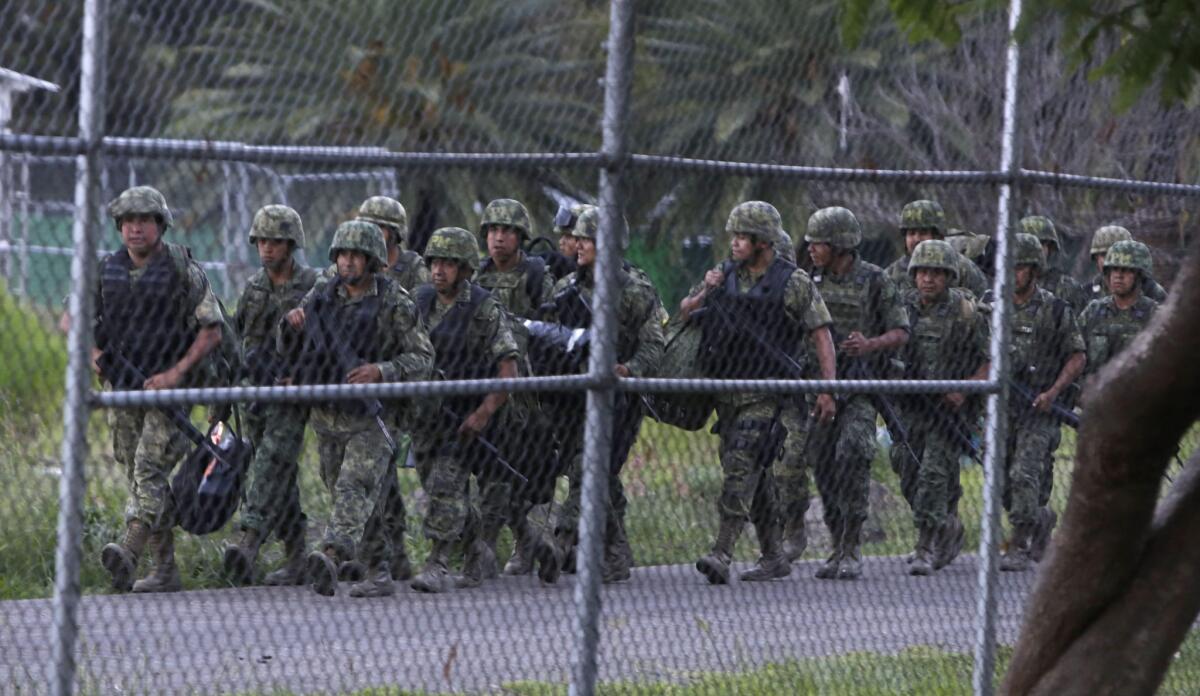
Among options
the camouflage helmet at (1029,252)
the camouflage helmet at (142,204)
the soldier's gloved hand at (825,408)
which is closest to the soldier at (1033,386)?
the camouflage helmet at (1029,252)

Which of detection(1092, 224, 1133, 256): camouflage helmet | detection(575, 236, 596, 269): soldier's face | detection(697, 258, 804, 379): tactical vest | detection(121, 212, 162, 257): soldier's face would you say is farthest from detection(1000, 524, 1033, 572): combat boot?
detection(121, 212, 162, 257): soldier's face

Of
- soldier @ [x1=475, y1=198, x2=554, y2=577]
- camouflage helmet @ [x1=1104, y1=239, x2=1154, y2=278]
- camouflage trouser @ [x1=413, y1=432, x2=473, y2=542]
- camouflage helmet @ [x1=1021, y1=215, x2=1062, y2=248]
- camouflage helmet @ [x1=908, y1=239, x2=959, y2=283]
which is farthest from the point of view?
camouflage helmet @ [x1=908, y1=239, x2=959, y2=283]

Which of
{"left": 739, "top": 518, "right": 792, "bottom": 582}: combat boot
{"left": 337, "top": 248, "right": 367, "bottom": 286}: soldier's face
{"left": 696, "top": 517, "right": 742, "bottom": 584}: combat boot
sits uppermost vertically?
{"left": 337, "top": 248, "right": 367, "bottom": 286}: soldier's face

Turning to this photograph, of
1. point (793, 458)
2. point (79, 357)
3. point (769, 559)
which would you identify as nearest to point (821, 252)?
point (793, 458)

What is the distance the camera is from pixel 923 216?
6.76 m

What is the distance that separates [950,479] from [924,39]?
291 cm

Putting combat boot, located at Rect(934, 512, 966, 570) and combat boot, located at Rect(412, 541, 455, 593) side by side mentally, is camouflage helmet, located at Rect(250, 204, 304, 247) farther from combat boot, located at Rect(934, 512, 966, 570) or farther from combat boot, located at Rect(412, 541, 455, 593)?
combat boot, located at Rect(934, 512, 966, 570)

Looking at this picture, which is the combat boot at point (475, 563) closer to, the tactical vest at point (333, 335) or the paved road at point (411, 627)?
the paved road at point (411, 627)

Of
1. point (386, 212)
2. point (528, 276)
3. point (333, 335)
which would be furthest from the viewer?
point (528, 276)

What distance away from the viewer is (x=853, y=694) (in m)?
6.01

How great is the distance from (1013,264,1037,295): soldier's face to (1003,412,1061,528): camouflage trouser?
0.78 m

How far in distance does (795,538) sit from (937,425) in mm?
842

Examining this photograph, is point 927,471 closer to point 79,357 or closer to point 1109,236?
point 1109,236

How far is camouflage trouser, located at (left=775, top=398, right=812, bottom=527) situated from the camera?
20.7 feet
